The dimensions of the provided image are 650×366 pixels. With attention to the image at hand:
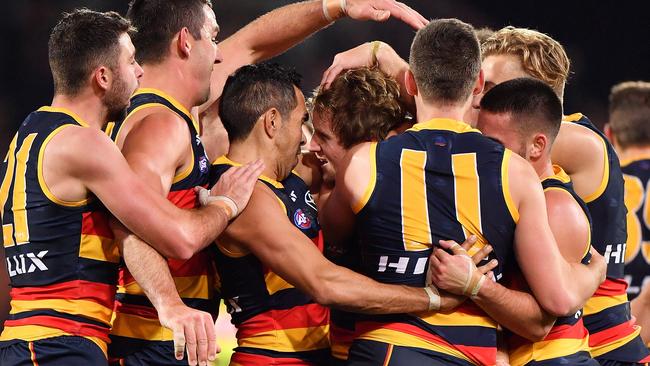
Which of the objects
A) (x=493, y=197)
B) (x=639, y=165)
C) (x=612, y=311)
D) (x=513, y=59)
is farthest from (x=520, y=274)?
(x=639, y=165)

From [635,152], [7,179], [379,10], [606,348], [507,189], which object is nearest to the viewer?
[507,189]

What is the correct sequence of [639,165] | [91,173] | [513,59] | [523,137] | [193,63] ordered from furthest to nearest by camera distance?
1. [639,165]
2. [513,59]
3. [193,63]
4. [523,137]
5. [91,173]

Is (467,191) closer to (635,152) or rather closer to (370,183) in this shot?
(370,183)

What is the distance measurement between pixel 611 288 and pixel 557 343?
72cm

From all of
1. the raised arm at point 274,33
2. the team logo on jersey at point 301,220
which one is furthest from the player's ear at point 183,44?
the raised arm at point 274,33

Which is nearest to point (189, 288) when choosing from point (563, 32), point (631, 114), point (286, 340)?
point (286, 340)

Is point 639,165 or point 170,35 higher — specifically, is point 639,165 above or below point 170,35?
below

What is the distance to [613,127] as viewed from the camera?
754 cm

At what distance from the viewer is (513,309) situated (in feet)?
11.9

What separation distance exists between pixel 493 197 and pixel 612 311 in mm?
1202

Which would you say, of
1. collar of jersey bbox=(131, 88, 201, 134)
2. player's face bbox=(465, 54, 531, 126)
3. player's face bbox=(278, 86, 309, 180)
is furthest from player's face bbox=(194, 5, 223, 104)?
player's face bbox=(465, 54, 531, 126)

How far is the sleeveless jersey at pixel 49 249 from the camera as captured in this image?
368 centimetres

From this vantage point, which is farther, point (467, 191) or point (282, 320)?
point (282, 320)

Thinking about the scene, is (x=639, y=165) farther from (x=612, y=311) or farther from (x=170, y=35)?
(x=170, y=35)
